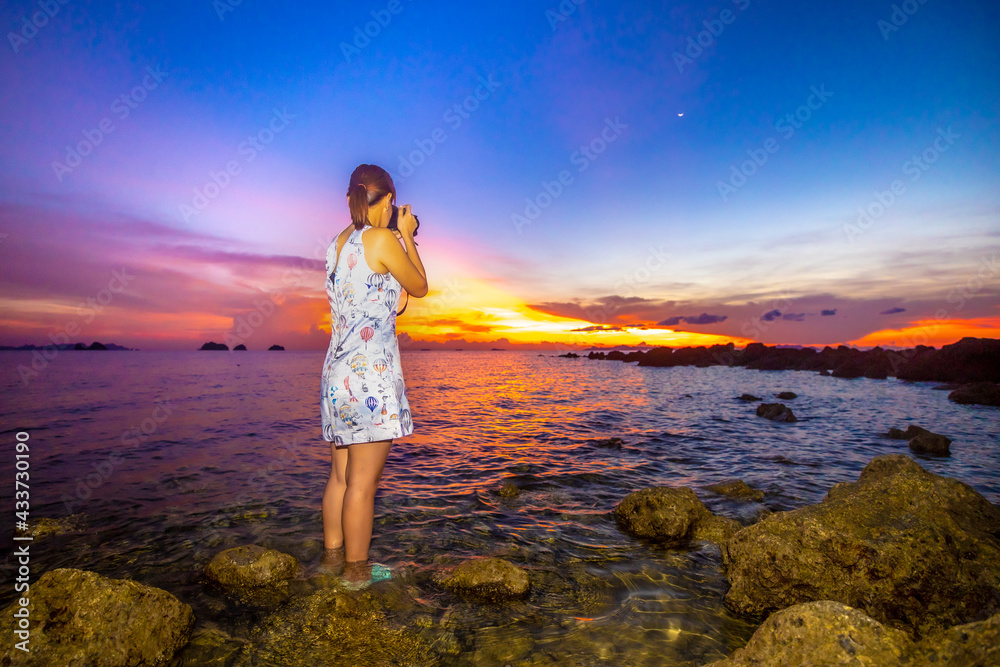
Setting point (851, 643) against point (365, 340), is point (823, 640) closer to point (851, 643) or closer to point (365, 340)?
point (851, 643)

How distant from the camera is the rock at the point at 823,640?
198cm

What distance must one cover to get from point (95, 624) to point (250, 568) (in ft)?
4.05

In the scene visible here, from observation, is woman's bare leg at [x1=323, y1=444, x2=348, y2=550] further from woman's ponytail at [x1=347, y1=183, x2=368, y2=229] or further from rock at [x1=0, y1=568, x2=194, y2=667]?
woman's ponytail at [x1=347, y1=183, x2=368, y2=229]

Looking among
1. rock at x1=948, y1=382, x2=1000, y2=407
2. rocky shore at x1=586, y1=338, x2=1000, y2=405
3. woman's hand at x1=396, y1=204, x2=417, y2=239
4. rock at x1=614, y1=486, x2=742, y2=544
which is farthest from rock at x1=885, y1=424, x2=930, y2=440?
woman's hand at x1=396, y1=204, x2=417, y2=239

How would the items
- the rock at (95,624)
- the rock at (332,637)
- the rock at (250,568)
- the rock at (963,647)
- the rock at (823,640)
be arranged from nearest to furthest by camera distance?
the rock at (963,647) → the rock at (823,640) → the rock at (95,624) → the rock at (332,637) → the rock at (250,568)

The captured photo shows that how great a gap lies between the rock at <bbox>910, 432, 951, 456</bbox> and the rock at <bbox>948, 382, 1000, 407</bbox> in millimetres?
13350

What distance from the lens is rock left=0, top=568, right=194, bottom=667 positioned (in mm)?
2525

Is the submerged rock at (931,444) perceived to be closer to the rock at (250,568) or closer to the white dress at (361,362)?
the white dress at (361,362)

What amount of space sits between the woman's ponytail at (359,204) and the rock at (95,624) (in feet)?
10.0

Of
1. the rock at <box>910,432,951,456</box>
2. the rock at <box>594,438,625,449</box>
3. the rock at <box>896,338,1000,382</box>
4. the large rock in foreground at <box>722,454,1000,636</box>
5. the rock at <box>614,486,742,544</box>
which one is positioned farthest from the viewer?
the rock at <box>896,338,1000,382</box>

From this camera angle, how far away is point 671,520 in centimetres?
516

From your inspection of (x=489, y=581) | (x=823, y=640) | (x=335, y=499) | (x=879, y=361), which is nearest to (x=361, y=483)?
(x=335, y=499)

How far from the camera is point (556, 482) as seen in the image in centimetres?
766

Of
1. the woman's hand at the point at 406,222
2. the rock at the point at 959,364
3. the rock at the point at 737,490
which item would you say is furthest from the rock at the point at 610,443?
the rock at the point at 959,364
